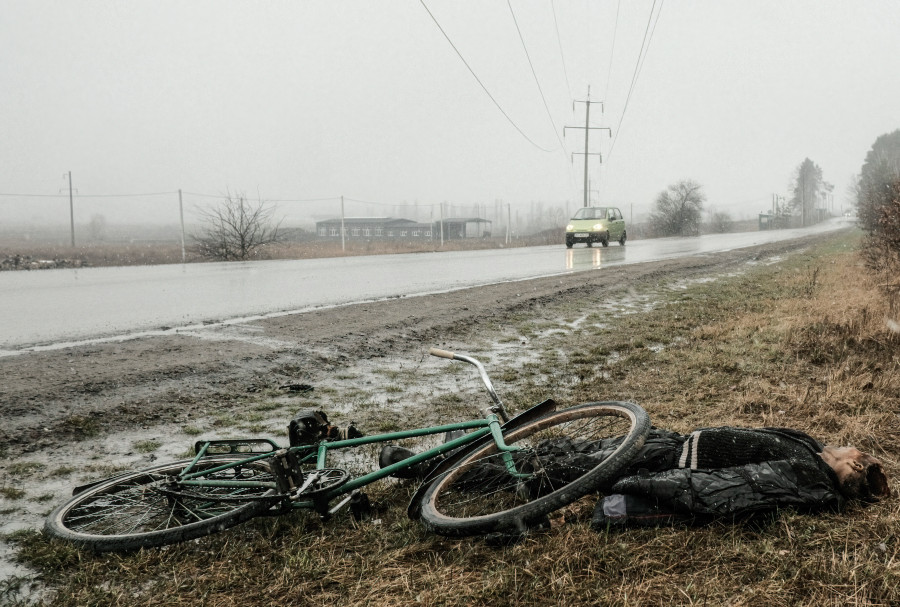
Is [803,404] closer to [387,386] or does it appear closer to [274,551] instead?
[387,386]

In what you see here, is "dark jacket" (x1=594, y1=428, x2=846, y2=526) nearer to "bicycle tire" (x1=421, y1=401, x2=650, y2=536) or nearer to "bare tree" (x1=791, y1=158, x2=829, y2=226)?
"bicycle tire" (x1=421, y1=401, x2=650, y2=536)

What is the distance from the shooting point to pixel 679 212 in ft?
218

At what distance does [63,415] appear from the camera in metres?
4.90

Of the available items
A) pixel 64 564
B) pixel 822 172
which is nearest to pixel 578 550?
pixel 64 564

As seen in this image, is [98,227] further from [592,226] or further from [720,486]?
[720,486]

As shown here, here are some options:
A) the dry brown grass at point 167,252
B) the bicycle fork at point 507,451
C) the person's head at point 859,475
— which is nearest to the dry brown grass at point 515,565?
the person's head at point 859,475

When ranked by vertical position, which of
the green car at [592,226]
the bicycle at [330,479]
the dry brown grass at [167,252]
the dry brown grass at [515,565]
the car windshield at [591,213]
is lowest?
the dry brown grass at [515,565]

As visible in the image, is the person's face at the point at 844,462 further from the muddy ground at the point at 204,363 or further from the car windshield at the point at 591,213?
the car windshield at the point at 591,213

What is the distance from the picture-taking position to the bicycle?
121 inches

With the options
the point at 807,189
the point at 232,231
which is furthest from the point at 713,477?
the point at 807,189

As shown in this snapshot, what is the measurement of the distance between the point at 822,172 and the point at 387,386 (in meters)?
202

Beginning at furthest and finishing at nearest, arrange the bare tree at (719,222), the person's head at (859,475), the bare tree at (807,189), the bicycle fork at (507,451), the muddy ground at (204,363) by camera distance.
A: the bare tree at (807,189) → the bare tree at (719,222) → the muddy ground at (204,363) → the bicycle fork at (507,451) → the person's head at (859,475)

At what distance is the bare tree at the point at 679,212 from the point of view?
6656 cm

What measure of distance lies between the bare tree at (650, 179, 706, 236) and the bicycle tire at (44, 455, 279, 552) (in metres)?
67.4
